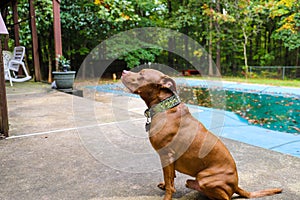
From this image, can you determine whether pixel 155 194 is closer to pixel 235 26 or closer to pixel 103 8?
pixel 103 8

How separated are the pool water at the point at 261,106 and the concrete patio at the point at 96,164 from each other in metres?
1.42

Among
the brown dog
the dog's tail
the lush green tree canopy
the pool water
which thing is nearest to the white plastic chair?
the lush green tree canopy

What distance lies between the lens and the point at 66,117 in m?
3.76

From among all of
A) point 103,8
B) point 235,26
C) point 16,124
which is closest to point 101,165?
point 16,124

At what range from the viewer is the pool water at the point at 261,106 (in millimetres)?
4739

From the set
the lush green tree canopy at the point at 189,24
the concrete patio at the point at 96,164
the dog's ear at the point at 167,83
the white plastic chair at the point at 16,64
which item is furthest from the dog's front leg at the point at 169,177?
the lush green tree canopy at the point at 189,24

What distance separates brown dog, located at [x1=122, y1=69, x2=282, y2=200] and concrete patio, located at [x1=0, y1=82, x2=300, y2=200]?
0.86 ft

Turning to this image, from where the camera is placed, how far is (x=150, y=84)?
1.35 m

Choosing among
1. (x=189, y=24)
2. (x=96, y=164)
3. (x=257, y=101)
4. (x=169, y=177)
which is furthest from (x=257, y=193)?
(x=189, y=24)

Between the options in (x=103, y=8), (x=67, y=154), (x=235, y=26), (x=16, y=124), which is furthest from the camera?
(x=235, y=26)

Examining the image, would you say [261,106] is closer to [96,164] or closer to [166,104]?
[96,164]

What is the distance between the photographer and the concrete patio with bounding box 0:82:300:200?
5.37 ft

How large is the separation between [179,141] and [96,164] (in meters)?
0.98

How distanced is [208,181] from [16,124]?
9.13 ft
